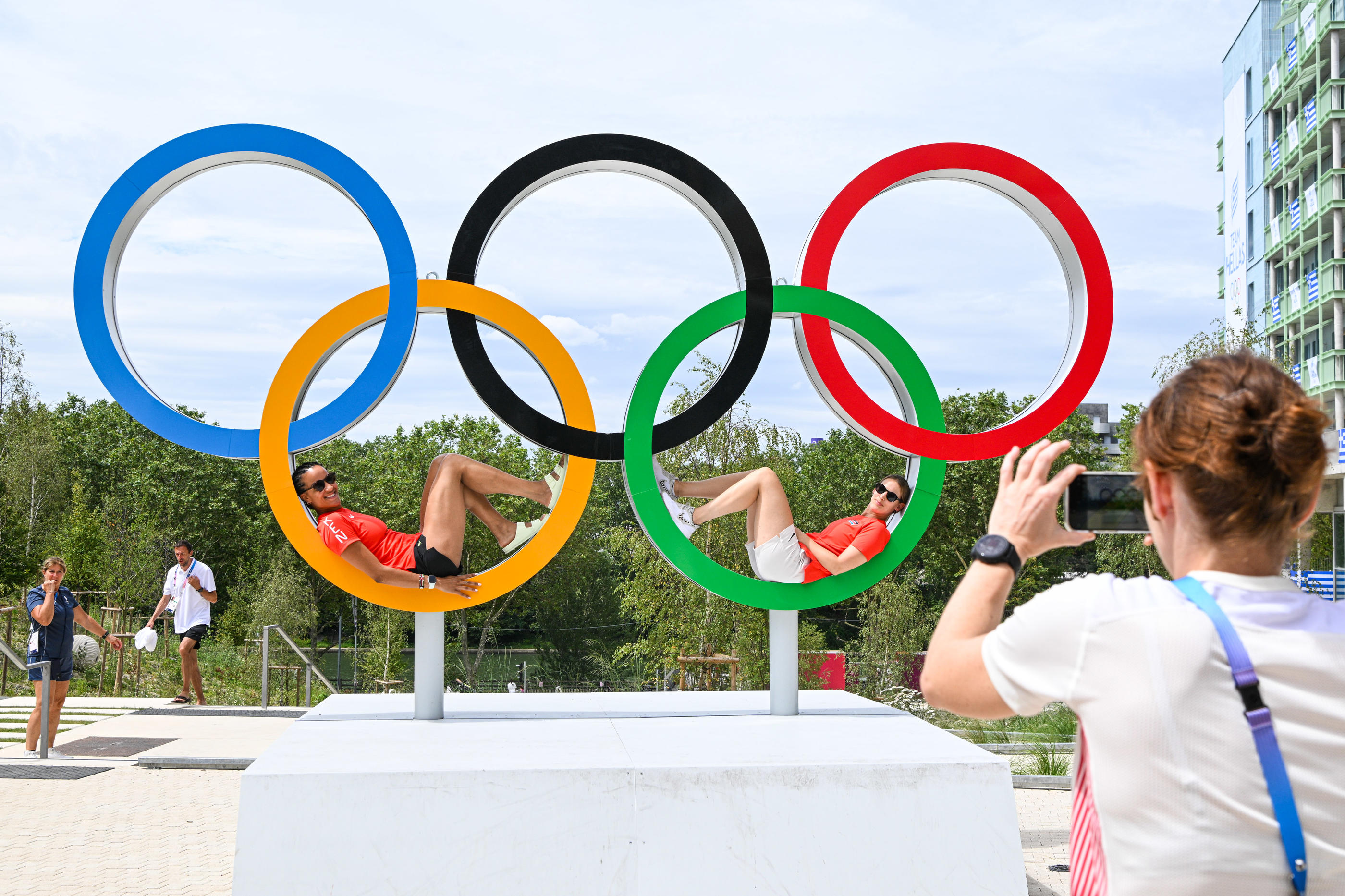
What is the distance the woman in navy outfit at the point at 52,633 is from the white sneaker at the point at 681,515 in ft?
18.7

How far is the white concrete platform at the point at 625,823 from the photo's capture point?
5.08 meters

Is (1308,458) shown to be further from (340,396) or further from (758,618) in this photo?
(758,618)

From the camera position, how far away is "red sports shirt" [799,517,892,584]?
7.07 metres

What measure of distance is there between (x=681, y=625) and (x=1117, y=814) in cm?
1664

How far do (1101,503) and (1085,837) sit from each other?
2.74ft

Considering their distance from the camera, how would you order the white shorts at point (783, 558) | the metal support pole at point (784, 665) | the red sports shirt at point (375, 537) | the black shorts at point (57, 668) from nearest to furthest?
the red sports shirt at point (375, 537), the white shorts at point (783, 558), the metal support pole at point (784, 665), the black shorts at point (57, 668)

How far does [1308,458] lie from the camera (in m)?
1.67

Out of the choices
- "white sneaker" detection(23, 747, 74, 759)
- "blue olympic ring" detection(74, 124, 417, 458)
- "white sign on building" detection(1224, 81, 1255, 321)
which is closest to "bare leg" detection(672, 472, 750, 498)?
"blue olympic ring" detection(74, 124, 417, 458)

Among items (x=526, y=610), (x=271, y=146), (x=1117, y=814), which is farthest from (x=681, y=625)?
(x=526, y=610)

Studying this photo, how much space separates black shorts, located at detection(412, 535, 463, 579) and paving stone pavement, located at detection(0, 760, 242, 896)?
6.64 feet

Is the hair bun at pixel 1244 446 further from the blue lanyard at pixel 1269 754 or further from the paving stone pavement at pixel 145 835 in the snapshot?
the paving stone pavement at pixel 145 835

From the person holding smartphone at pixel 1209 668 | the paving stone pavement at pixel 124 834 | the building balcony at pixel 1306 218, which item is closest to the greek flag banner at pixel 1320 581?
the building balcony at pixel 1306 218

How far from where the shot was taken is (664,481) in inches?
276

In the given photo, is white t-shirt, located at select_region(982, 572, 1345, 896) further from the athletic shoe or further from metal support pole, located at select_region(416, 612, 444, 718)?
metal support pole, located at select_region(416, 612, 444, 718)
